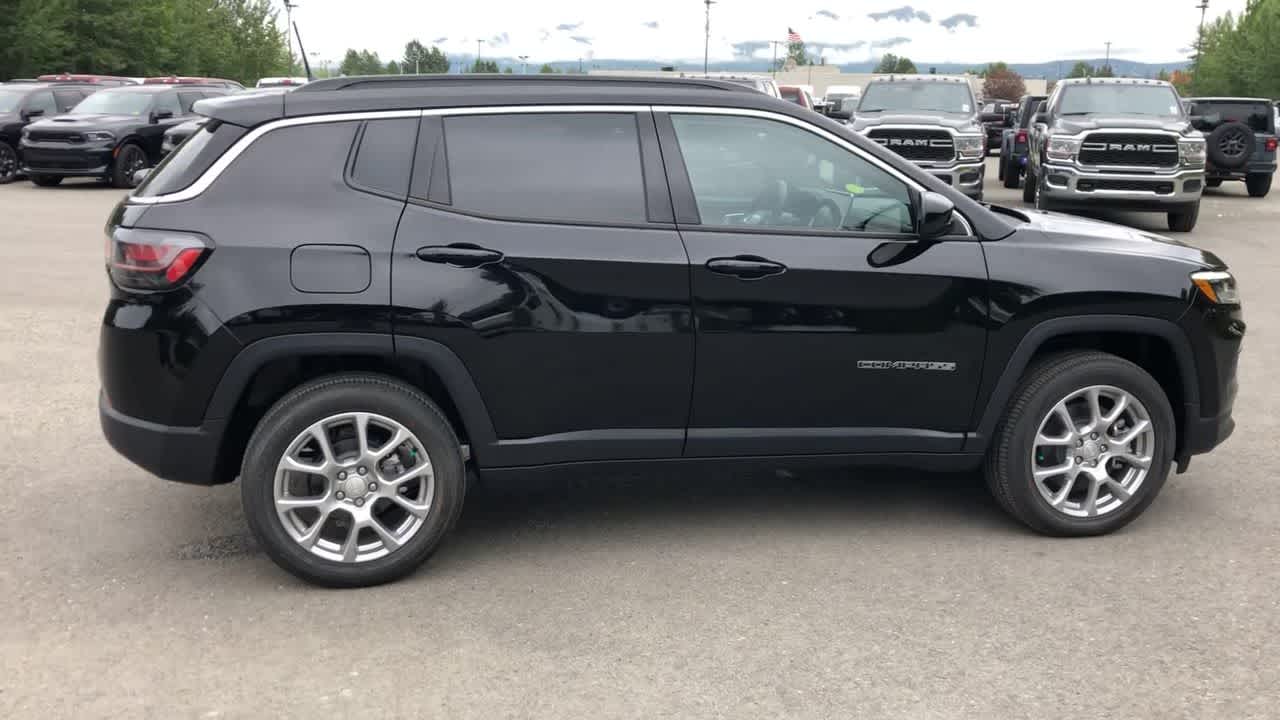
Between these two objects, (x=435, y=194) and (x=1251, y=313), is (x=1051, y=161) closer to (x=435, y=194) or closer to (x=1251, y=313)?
(x=1251, y=313)

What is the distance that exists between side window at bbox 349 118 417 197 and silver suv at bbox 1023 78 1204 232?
13.8m

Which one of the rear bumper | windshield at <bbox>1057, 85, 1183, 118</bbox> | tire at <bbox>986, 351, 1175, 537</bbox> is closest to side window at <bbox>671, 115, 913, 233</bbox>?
tire at <bbox>986, 351, 1175, 537</bbox>

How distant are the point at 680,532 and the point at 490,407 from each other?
3.45 ft

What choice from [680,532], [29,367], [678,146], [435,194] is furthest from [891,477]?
[29,367]

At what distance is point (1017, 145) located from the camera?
882 inches

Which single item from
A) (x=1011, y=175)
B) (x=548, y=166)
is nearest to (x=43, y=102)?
(x=1011, y=175)

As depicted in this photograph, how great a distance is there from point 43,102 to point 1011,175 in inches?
735

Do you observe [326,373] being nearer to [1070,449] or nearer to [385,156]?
[385,156]

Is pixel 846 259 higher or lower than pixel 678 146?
lower

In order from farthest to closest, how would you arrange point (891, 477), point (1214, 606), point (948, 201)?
1. point (891, 477)
2. point (948, 201)
3. point (1214, 606)

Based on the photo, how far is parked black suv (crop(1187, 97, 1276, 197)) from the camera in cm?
2183

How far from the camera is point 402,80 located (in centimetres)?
480

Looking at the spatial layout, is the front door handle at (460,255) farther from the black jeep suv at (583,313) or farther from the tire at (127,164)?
the tire at (127,164)

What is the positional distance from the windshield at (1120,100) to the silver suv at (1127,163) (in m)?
0.11
